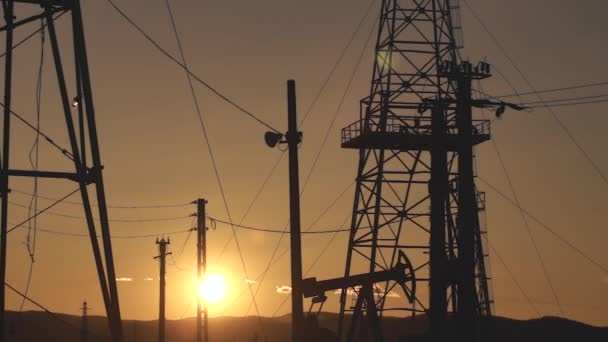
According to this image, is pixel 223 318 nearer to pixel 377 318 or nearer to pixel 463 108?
pixel 377 318

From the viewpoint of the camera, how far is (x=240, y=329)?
170 meters

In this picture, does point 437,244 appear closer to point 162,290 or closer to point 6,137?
point 6,137

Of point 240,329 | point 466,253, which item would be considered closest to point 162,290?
point 466,253

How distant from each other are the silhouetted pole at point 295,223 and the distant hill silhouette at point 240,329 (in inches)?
3530

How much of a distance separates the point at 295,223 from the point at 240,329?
141872 millimetres

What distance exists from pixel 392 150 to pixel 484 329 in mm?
11064

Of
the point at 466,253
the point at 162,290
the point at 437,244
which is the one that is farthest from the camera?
the point at 162,290

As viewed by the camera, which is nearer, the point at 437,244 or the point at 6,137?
the point at 6,137

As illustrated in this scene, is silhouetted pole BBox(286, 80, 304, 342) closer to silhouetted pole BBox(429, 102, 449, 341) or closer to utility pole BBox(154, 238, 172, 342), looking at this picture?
silhouetted pole BBox(429, 102, 449, 341)

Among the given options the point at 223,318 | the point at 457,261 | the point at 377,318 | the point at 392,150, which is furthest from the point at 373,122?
the point at 223,318

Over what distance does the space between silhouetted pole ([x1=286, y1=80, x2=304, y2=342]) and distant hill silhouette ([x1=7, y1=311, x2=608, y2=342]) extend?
89.7 metres

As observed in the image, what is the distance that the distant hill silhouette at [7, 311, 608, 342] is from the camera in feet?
434

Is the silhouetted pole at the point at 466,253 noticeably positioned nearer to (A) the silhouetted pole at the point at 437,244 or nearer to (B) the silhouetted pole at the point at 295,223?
(A) the silhouetted pole at the point at 437,244

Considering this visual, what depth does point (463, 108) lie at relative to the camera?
42125 mm
